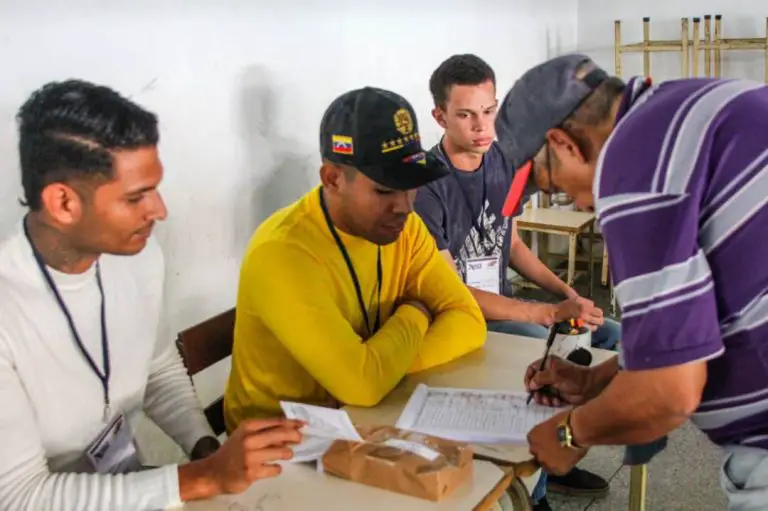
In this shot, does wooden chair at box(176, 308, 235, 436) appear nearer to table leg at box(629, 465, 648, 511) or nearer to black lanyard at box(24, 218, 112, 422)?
black lanyard at box(24, 218, 112, 422)

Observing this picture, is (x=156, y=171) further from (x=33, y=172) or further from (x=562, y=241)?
(x=562, y=241)

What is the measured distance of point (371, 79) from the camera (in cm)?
284

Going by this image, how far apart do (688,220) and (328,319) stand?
0.75 metres

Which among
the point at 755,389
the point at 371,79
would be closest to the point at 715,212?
the point at 755,389

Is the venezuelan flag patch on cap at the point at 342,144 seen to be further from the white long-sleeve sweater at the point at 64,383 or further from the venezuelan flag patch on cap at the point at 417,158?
the white long-sleeve sweater at the point at 64,383

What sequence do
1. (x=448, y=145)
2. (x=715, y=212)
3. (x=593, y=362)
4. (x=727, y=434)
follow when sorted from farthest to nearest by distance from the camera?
(x=448, y=145), (x=593, y=362), (x=727, y=434), (x=715, y=212)

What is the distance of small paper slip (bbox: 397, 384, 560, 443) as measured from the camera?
4.57 feet

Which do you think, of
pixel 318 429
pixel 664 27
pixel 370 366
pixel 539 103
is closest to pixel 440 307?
pixel 370 366

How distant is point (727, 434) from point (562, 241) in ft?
13.0

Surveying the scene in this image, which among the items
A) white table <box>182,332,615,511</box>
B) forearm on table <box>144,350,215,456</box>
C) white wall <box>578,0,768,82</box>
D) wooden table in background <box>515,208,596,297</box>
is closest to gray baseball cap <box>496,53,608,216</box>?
white table <box>182,332,615,511</box>

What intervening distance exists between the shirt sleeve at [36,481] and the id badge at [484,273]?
1426 millimetres

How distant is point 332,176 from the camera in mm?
1668

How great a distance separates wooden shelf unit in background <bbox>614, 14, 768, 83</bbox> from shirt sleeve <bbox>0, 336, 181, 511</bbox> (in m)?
3.90


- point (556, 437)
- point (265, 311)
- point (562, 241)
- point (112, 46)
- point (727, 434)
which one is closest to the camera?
point (727, 434)
